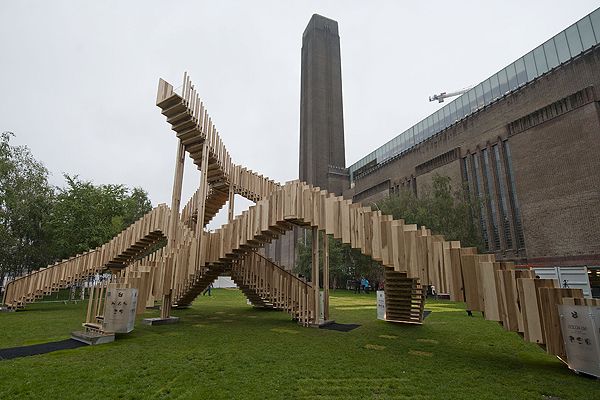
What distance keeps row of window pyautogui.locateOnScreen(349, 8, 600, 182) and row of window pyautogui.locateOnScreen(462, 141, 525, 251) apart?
20.7 ft

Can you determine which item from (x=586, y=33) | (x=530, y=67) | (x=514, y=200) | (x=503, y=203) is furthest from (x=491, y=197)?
(x=586, y=33)

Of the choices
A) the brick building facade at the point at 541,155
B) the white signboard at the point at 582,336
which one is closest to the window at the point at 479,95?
the brick building facade at the point at 541,155

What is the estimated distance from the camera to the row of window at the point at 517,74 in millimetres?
25469

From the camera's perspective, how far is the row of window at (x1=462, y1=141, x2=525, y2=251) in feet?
92.8

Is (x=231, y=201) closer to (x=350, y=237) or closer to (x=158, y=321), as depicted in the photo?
(x=158, y=321)

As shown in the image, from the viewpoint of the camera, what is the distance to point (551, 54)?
91.2ft

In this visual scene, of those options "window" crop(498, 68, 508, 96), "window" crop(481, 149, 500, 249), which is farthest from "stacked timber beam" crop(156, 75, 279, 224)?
"window" crop(498, 68, 508, 96)

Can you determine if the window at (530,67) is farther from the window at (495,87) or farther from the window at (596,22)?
the window at (596,22)

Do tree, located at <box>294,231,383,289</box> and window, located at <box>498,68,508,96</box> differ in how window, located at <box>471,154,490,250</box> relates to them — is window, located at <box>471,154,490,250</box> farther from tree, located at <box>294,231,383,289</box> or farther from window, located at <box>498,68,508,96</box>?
tree, located at <box>294,231,383,289</box>

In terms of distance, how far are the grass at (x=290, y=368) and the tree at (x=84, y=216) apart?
14601 millimetres

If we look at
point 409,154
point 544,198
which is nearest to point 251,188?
point 544,198

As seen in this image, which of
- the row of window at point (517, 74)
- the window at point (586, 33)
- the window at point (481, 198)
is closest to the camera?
the window at point (586, 33)

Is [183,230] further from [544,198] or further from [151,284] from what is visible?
[544,198]

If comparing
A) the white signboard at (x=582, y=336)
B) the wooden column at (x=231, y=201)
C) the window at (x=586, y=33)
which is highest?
the window at (x=586, y=33)
